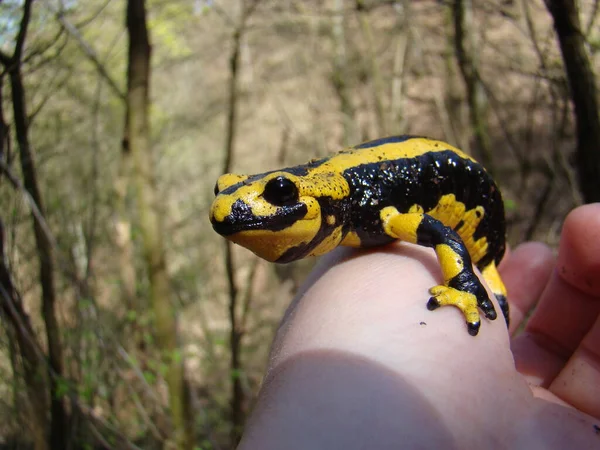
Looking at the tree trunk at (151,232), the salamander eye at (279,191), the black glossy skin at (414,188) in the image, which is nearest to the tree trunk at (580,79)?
the black glossy skin at (414,188)

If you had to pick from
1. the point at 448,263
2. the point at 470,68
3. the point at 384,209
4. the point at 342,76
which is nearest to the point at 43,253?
the point at 384,209

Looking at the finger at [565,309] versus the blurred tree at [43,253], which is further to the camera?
the blurred tree at [43,253]

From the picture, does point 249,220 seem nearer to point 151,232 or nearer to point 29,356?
point 29,356

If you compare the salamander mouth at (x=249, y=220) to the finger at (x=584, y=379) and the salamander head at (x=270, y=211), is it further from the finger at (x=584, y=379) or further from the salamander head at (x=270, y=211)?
the finger at (x=584, y=379)

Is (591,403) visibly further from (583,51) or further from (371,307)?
(583,51)

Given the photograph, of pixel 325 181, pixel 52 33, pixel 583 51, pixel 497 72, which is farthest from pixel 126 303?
pixel 497 72

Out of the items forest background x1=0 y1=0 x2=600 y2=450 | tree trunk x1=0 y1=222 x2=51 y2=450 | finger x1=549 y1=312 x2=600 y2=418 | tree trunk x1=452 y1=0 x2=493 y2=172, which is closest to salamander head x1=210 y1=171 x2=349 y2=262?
finger x1=549 y1=312 x2=600 y2=418

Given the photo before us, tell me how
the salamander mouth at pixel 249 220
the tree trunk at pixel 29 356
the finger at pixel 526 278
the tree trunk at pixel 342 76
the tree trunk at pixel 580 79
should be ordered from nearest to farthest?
the salamander mouth at pixel 249 220
the tree trunk at pixel 580 79
the finger at pixel 526 278
the tree trunk at pixel 29 356
the tree trunk at pixel 342 76
